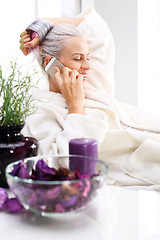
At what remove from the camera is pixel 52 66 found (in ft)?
5.89

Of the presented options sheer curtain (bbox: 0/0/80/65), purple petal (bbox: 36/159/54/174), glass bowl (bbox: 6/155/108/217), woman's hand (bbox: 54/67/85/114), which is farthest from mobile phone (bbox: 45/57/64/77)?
glass bowl (bbox: 6/155/108/217)

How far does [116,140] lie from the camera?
1.50 m

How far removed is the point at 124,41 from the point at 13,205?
2378mm

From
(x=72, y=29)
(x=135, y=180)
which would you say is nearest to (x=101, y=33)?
(x=72, y=29)

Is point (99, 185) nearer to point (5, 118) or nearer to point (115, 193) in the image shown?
point (115, 193)

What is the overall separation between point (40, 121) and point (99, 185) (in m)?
0.83

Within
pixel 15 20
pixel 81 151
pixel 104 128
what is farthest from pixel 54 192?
pixel 15 20

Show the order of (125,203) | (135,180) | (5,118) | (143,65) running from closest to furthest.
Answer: (125,203) < (5,118) < (135,180) < (143,65)

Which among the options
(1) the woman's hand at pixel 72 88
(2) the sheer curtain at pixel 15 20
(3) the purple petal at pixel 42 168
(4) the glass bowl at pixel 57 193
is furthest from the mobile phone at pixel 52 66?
(4) the glass bowl at pixel 57 193

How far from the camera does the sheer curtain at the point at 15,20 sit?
2213 mm

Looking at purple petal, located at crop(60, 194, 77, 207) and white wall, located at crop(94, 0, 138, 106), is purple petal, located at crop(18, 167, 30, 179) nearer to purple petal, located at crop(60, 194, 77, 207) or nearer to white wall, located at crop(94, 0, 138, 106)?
purple petal, located at crop(60, 194, 77, 207)

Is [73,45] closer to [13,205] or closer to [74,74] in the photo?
[74,74]

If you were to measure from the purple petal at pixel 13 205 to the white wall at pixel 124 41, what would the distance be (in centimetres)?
232

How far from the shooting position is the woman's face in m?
1.81
